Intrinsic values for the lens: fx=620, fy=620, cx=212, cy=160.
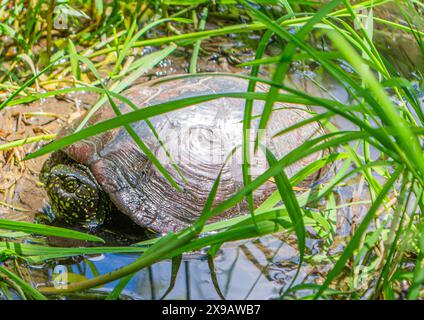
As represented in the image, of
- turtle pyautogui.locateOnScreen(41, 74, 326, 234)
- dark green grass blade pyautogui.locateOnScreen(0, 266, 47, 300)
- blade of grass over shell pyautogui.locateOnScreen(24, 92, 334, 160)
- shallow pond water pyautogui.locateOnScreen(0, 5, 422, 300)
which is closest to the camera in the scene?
blade of grass over shell pyautogui.locateOnScreen(24, 92, 334, 160)

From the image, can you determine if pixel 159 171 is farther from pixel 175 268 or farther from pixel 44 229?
pixel 44 229

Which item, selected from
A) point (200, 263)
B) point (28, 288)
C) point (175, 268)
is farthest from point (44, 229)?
point (200, 263)

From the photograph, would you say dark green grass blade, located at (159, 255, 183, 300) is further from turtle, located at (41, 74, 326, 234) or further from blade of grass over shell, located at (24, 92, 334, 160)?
blade of grass over shell, located at (24, 92, 334, 160)

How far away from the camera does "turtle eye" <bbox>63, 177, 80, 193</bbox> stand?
269 centimetres

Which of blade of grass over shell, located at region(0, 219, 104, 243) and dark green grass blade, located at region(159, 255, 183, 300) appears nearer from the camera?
blade of grass over shell, located at region(0, 219, 104, 243)

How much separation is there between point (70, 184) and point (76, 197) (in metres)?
0.07

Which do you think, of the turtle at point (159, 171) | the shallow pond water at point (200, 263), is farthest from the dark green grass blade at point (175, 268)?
the turtle at point (159, 171)

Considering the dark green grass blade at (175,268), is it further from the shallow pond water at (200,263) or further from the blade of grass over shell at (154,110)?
the blade of grass over shell at (154,110)

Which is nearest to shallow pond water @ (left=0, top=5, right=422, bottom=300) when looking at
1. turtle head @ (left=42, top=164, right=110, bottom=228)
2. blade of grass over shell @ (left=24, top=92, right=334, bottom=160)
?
turtle head @ (left=42, top=164, right=110, bottom=228)

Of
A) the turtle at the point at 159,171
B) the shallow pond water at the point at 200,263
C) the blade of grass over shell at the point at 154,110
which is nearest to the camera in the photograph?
the blade of grass over shell at the point at 154,110

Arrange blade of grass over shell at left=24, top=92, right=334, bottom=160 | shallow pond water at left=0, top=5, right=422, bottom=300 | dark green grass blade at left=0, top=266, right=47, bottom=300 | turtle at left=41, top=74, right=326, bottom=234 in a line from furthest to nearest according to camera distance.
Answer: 1. turtle at left=41, top=74, right=326, bottom=234
2. shallow pond water at left=0, top=5, right=422, bottom=300
3. dark green grass blade at left=0, top=266, right=47, bottom=300
4. blade of grass over shell at left=24, top=92, right=334, bottom=160

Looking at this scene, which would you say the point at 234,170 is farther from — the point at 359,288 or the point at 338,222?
the point at 359,288

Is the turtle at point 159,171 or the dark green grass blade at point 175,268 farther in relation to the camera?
the turtle at point 159,171

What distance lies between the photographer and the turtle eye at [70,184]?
8.82ft
